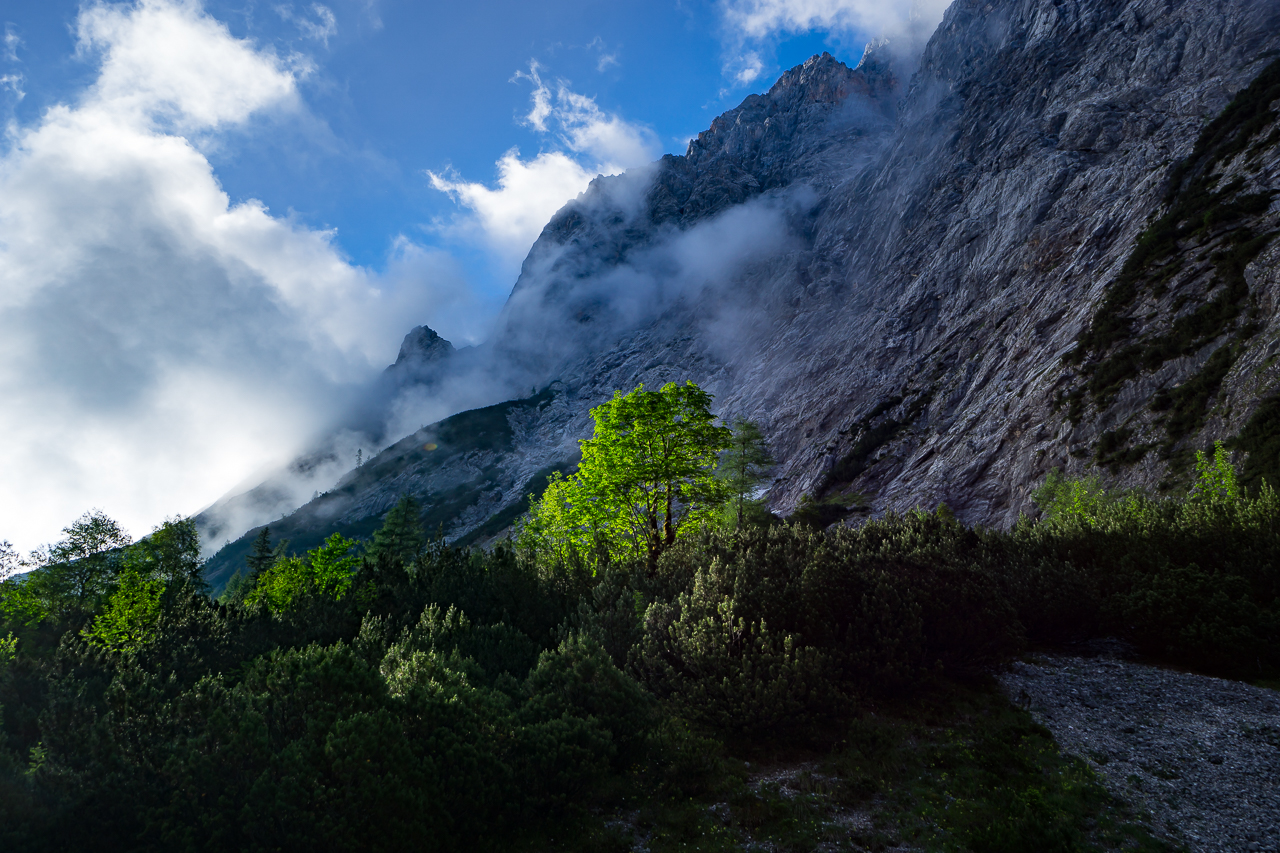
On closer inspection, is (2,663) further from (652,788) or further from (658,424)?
(658,424)

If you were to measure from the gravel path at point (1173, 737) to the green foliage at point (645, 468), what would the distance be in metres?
13.4

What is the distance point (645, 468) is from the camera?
77.5ft

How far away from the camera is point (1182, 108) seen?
7694cm

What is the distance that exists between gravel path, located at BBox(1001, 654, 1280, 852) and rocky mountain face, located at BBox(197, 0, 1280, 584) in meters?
30.4

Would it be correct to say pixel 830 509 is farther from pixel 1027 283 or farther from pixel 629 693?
pixel 629 693

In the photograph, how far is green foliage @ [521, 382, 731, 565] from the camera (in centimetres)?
2388

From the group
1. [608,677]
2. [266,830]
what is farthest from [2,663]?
[608,677]

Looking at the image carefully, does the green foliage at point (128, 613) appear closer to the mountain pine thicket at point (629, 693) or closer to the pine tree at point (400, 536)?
the mountain pine thicket at point (629, 693)

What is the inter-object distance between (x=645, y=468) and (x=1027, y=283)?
262 feet

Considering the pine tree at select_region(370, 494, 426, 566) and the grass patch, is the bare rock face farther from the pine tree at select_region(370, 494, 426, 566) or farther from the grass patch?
the pine tree at select_region(370, 494, 426, 566)

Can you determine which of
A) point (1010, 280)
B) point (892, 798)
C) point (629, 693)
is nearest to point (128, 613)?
point (629, 693)

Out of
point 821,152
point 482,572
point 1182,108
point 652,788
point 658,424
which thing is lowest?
point 652,788

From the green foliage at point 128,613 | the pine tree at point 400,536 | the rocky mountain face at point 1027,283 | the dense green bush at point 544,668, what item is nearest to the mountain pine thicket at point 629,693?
the dense green bush at point 544,668

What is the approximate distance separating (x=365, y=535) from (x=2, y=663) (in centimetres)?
18786
